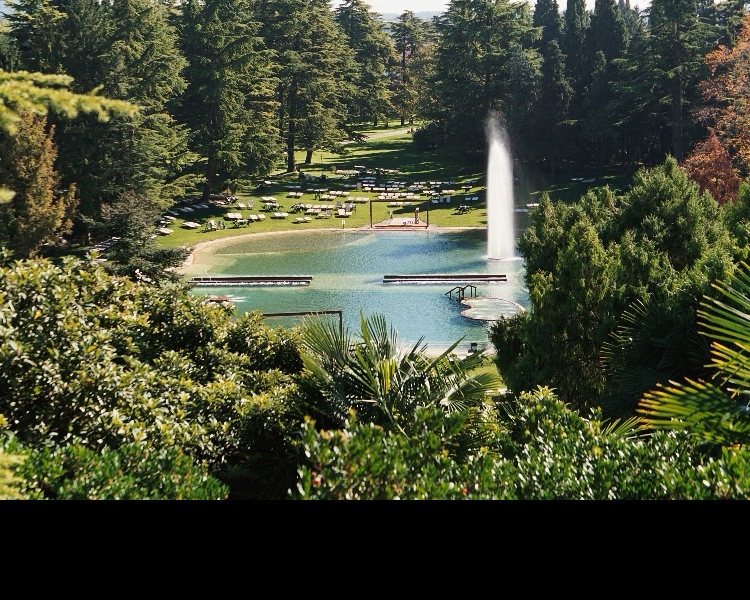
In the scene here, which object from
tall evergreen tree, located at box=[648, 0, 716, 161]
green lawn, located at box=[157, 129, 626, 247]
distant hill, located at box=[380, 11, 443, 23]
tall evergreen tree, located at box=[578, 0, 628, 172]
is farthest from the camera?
distant hill, located at box=[380, 11, 443, 23]

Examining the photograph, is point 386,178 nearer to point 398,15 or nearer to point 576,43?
point 398,15

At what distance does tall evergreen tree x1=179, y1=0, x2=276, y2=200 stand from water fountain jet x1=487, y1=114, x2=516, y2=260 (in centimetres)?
1014

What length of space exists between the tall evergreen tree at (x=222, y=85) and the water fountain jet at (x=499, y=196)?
1014 cm

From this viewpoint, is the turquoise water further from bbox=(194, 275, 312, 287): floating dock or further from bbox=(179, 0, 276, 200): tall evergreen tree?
bbox=(179, 0, 276, 200): tall evergreen tree

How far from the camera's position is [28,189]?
20.9 meters

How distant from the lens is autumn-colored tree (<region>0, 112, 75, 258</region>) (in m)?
20.5

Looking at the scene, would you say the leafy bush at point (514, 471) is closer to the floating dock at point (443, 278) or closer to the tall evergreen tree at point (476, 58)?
the floating dock at point (443, 278)

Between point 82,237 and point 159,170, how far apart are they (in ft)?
10.6

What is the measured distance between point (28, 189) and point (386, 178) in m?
20.4

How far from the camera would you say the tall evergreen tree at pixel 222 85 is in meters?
31.3

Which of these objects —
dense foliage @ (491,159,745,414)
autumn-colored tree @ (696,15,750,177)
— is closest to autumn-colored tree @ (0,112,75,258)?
dense foliage @ (491,159,745,414)
